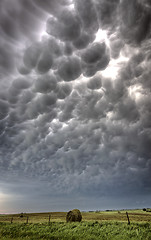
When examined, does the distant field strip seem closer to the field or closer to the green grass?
the field

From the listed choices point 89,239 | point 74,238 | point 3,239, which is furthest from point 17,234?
point 89,239

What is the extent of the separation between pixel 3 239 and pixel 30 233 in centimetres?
473

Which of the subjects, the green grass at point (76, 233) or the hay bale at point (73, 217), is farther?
the hay bale at point (73, 217)

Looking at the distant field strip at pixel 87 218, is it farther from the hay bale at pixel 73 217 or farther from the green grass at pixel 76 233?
the green grass at pixel 76 233

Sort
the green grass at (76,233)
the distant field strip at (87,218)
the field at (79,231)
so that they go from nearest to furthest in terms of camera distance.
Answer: the green grass at (76,233), the field at (79,231), the distant field strip at (87,218)

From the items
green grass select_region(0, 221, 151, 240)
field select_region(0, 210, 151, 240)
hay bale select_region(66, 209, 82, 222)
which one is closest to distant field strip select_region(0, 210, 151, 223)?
hay bale select_region(66, 209, 82, 222)

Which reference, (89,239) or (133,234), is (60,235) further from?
(133,234)

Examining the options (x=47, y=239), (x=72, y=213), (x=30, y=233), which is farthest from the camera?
(x=72, y=213)

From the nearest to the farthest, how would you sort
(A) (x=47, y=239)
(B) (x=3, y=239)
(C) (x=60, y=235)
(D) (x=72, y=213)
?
(B) (x=3, y=239)
(A) (x=47, y=239)
(C) (x=60, y=235)
(D) (x=72, y=213)

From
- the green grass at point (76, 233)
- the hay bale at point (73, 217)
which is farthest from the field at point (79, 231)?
the hay bale at point (73, 217)

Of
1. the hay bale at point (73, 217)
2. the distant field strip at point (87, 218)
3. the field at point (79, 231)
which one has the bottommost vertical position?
the distant field strip at point (87, 218)

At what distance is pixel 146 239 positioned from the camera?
14.7m

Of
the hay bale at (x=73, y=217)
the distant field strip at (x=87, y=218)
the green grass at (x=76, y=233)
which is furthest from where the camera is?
the distant field strip at (x=87, y=218)

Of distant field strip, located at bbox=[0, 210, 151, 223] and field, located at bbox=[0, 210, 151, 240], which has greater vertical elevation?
field, located at bbox=[0, 210, 151, 240]
